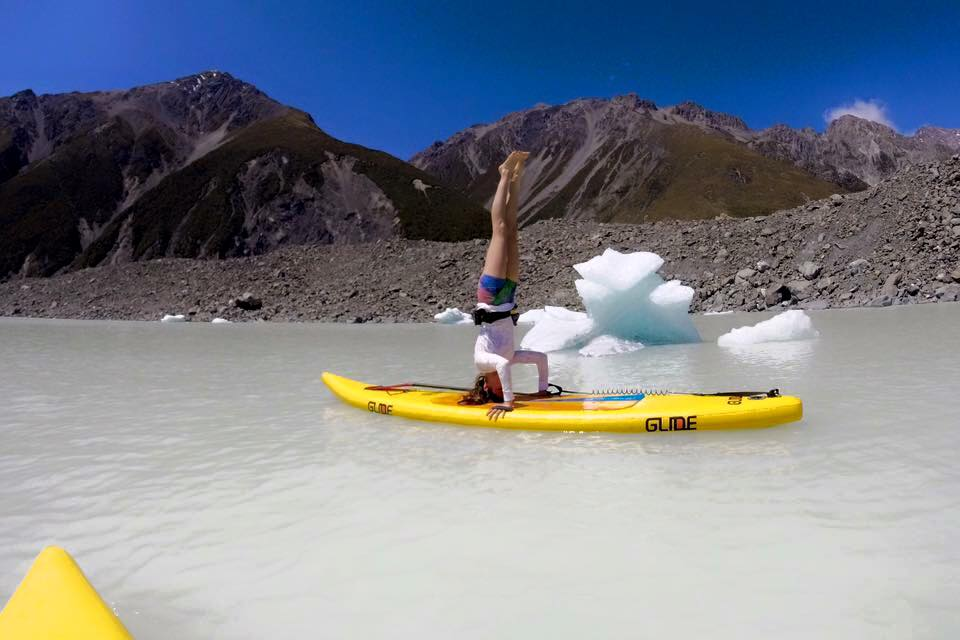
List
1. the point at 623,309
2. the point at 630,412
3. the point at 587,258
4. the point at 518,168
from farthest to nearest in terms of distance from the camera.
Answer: the point at 587,258 → the point at 623,309 → the point at 518,168 → the point at 630,412

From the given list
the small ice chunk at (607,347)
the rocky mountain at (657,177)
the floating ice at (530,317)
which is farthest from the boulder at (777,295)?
the rocky mountain at (657,177)

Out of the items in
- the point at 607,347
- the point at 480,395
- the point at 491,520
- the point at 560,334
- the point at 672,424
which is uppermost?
the point at 560,334

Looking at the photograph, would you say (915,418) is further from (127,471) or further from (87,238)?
(87,238)

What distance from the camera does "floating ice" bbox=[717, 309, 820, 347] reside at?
13094 millimetres

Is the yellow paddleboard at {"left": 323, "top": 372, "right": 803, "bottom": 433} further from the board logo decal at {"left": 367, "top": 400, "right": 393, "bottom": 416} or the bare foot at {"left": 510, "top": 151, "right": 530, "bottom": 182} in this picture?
the bare foot at {"left": 510, "top": 151, "right": 530, "bottom": 182}

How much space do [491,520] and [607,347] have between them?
9.97 metres

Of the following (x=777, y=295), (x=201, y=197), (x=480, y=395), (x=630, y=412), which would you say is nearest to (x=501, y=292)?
(x=480, y=395)

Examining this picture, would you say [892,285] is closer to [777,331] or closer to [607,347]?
[777,331]

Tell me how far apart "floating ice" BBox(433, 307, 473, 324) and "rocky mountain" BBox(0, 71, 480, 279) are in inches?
2319

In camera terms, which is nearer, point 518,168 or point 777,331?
point 518,168

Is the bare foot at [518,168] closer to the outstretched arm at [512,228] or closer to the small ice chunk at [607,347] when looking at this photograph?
the outstretched arm at [512,228]

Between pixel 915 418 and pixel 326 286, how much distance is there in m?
29.6

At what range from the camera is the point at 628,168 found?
153750mm

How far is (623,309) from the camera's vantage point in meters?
13.2
